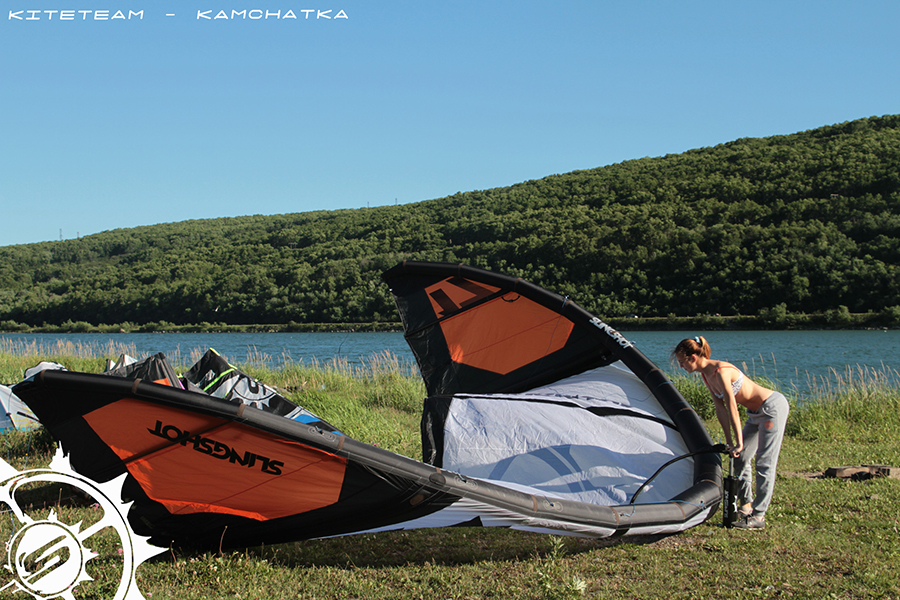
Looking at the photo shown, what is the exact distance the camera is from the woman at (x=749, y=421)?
167 inches

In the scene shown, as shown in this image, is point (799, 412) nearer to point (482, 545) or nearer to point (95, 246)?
point (482, 545)

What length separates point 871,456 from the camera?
6957 millimetres

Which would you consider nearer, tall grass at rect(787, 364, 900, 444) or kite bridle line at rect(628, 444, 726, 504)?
kite bridle line at rect(628, 444, 726, 504)

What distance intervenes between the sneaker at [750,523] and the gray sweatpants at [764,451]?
5 cm

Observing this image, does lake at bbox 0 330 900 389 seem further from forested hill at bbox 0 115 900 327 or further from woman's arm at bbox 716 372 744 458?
woman's arm at bbox 716 372 744 458

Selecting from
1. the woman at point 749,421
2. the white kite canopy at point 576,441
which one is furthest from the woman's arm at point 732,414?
the white kite canopy at point 576,441

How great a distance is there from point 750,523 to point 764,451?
0.51 m

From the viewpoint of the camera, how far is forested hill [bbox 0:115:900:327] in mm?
52781

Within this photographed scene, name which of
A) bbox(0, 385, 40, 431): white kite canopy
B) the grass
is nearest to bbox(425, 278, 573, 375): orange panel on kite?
the grass

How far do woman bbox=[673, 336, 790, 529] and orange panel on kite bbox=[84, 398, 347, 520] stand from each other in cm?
269

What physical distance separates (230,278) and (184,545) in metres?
67.3

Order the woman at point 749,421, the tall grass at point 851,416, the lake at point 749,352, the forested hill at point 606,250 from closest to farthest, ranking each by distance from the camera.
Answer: the woman at point 749,421
the tall grass at point 851,416
the lake at point 749,352
the forested hill at point 606,250

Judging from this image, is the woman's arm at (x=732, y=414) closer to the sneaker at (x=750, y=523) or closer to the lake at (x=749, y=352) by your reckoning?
the sneaker at (x=750, y=523)

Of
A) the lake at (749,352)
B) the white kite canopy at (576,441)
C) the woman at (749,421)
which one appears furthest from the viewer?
the lake at (749,352)
